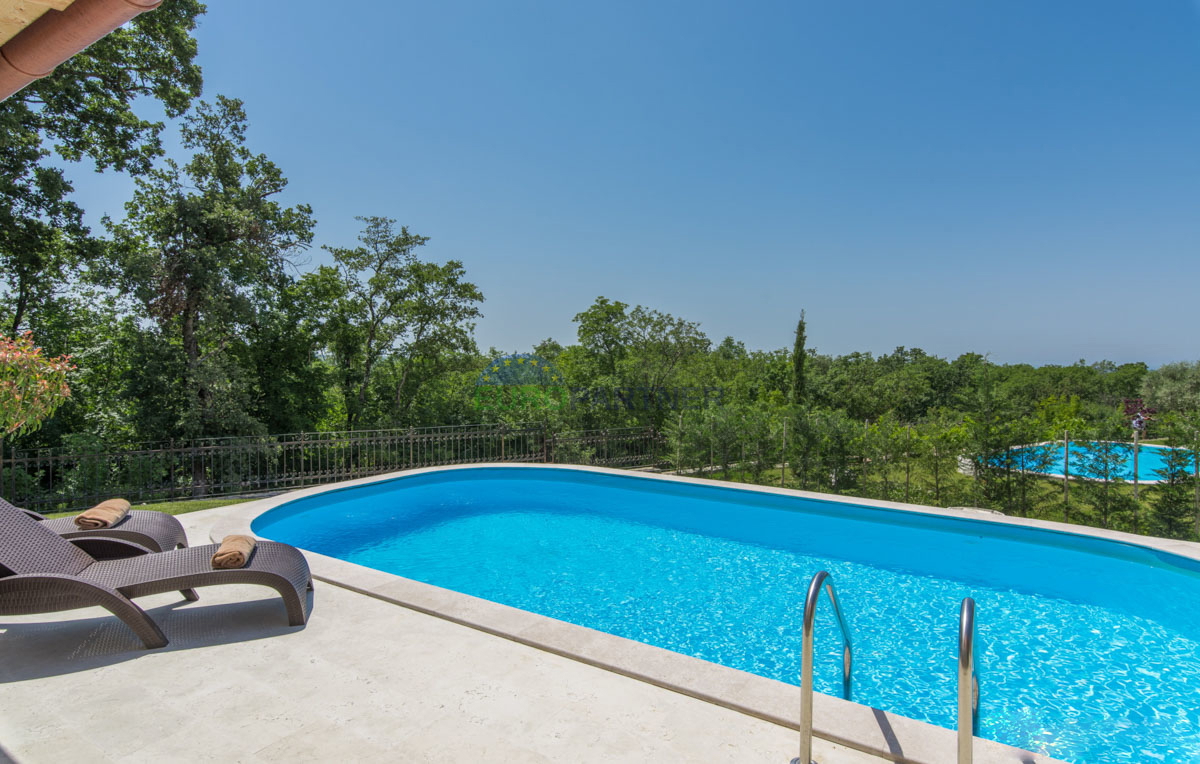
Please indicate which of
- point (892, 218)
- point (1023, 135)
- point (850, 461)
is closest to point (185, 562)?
point (850, 461)

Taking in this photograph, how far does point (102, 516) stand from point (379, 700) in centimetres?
338

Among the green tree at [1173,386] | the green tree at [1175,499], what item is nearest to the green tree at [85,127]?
the green tree at [1175,499]

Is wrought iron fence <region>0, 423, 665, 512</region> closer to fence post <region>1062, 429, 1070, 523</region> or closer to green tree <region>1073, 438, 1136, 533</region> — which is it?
fence post <region>1062, 429, 1070, 523</region>

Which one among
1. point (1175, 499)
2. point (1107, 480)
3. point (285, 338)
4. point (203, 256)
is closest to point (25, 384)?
point (203, 256)

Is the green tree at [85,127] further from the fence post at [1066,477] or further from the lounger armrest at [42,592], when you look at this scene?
the fence post at [1066,477]

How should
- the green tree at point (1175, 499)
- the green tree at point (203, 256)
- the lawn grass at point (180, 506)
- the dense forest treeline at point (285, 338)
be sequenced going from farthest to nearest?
the green tree at point (203, 256), the dense forest treeline at point (285, 338), the lawn grass at point (180, 506), the green tree at point (1175, 499)

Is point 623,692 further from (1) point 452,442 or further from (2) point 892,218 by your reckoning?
(2) point 892,218

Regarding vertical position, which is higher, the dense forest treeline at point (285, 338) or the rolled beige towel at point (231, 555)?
the dense forest treeline at point (285, 338)

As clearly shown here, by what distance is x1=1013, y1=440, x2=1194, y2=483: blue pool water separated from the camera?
23.7 ft

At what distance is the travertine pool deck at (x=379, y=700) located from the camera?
2412 mm

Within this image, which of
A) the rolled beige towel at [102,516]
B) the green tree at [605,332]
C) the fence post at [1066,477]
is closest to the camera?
the rolled beige towel at [102,516]

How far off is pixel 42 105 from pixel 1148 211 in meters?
23.3

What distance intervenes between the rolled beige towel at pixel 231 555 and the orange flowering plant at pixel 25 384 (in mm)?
3158

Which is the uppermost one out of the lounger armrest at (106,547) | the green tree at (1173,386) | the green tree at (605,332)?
the green tree at (605,332)
